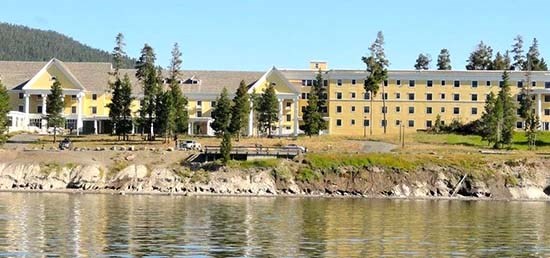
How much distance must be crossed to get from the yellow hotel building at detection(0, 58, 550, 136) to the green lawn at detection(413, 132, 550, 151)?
1362 centimetres

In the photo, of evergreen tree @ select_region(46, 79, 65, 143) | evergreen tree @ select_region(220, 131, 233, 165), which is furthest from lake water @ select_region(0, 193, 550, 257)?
evergreen tree @ select_region(46, 79, 65, 143)

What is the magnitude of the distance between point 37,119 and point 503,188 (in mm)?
62940

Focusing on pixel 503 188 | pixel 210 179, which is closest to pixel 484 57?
pixel 503 188

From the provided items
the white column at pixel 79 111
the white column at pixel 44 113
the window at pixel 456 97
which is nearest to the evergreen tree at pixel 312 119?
the window at pixel 456 97

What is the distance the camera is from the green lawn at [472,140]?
10932 centimetres

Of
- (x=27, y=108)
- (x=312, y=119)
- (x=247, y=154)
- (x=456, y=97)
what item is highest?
(x=456, y=97)

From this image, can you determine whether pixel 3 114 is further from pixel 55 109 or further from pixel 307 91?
pixel 307 91

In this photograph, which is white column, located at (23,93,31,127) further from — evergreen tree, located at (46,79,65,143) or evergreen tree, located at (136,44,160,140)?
evergreen tree, located at (136,44,160,140)

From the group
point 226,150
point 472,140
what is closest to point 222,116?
point 226,150

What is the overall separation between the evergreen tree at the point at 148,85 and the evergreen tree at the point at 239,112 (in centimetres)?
915

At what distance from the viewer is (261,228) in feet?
170

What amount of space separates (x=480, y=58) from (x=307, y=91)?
36.4m

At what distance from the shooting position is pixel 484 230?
53531mm

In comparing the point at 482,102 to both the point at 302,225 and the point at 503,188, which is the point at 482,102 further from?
the point at 302,225
